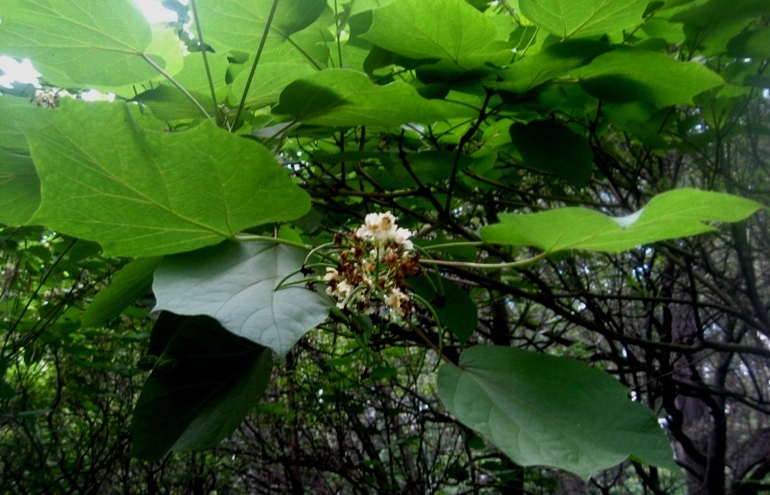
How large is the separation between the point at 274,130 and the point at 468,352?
0.31 m

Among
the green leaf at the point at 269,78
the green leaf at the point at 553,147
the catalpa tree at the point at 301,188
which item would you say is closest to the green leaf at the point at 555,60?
the catalpa tree at the point at 301,188

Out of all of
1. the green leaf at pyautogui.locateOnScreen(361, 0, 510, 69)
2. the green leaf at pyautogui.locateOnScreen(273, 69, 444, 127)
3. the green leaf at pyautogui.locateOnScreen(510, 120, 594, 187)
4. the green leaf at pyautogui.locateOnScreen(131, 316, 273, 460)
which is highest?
the green leaf at pyautogui.locateOnScreen(510, 120, 594, 187)

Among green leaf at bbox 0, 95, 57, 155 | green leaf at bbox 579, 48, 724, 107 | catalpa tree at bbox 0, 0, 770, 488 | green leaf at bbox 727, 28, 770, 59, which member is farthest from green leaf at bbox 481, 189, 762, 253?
green leaf at bbox 727, 28, 770, 59

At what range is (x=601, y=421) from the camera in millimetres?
465

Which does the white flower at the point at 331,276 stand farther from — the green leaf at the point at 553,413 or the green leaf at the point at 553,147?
the green leaf at the point at 553,147

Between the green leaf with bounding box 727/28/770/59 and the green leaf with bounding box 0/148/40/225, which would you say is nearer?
the green leaf with bounding box 0/148/40/225

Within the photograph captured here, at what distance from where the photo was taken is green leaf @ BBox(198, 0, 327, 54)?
1.93ft

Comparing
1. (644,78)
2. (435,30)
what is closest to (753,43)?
(644,78)

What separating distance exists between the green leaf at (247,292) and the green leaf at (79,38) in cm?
25

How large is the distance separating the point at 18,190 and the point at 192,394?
0.88 feet

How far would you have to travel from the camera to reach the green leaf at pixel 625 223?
0.36 meters

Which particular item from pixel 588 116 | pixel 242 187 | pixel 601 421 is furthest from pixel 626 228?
pixel 588 116

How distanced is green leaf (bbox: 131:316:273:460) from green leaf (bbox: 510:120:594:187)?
417mm

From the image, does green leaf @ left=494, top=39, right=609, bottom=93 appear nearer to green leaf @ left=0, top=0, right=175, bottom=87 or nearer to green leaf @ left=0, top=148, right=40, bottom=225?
green leaf @ left=0, top=0, right=175, bottom=87
